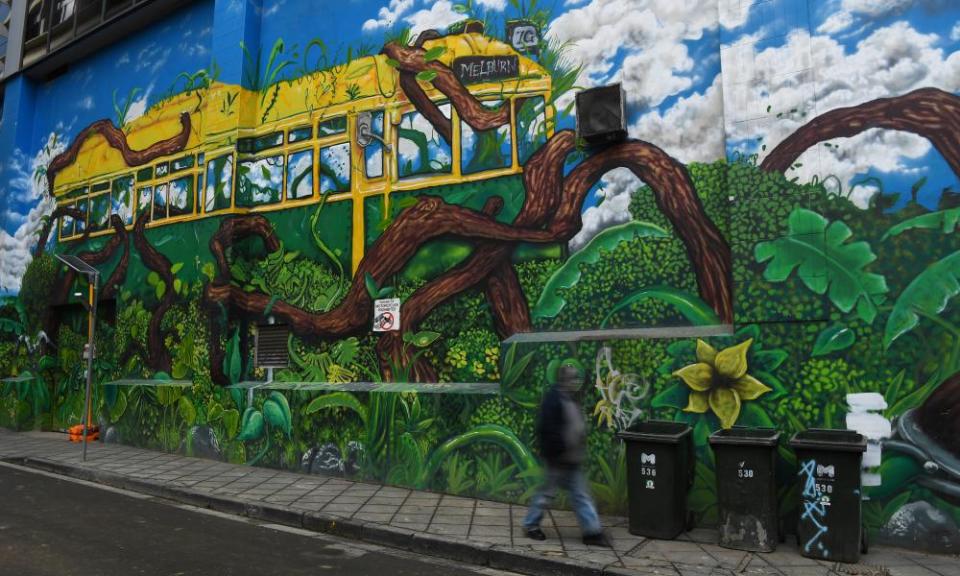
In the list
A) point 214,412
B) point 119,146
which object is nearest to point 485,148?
point 214,412

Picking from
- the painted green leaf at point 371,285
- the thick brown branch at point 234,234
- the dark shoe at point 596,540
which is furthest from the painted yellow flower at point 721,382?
the thick brown branch at point 234,234

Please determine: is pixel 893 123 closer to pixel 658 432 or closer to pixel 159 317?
pixel 658 432

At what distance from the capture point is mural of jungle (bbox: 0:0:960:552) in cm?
616

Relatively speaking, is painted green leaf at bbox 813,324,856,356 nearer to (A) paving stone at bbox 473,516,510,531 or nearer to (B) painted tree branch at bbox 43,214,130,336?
(A) paving stone at bbox 473,516,510,531

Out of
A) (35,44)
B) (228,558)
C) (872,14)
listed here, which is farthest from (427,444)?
(35,44)

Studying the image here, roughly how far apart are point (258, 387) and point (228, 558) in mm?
4657

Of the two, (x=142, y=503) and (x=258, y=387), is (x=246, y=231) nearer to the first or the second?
(x=258, y=387)

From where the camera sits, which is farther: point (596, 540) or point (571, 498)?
point (571, 498)

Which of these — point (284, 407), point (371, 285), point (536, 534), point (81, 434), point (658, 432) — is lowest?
point (81, 434)

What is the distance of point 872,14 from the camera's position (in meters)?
6.46

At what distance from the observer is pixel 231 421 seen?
10.2 meters

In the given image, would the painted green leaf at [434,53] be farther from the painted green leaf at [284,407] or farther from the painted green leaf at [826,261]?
the painted green leaf at [284,407]

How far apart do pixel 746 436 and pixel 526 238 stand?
11.6 feet

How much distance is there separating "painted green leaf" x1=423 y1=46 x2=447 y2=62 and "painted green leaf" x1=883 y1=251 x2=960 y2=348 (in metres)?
6.47
